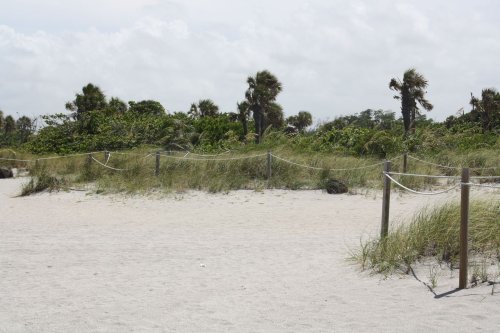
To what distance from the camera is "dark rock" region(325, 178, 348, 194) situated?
14.2 meters

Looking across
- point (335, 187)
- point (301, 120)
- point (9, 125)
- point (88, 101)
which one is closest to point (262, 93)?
point (301, 120)

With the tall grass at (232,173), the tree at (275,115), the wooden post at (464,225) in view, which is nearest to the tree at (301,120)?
the tree at (275,115)

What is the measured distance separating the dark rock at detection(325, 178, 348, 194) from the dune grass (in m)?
7.19

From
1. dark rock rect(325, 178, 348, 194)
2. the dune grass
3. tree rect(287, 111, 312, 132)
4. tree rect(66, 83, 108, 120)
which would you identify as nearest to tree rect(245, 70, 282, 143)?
tree rect(287, 111, 312, 132)

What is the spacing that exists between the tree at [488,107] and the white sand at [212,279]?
19.3m

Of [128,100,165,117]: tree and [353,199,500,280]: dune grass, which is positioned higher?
[128,100,165,117]: tree

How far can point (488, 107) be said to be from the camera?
29.5 meters

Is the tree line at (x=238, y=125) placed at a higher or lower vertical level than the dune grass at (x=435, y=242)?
higher

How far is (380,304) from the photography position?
505 cm

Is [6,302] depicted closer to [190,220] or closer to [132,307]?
[132,307]

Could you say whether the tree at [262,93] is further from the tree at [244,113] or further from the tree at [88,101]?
the tree at [88,101]

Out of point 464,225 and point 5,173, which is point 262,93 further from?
point 464,225

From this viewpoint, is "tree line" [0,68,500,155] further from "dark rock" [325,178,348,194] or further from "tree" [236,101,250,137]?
"dark rock" [325,178,348,194]

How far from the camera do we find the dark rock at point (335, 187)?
14.2m
